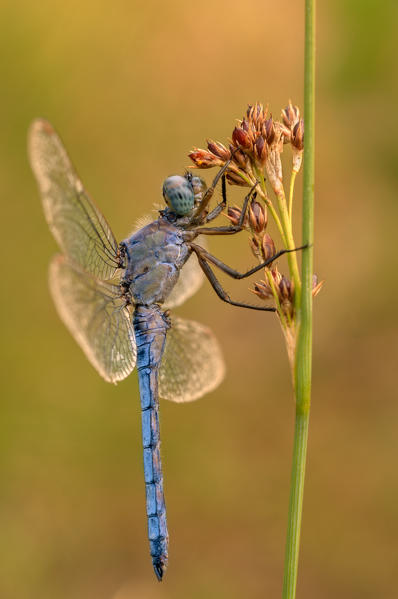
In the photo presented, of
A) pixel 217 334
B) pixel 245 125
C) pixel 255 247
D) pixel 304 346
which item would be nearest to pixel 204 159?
pixel 245 125

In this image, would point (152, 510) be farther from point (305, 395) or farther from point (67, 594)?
point (67, 594)

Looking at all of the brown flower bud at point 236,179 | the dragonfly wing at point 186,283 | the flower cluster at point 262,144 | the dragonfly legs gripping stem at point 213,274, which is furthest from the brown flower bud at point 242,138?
the dragonfly wing at point 186,283

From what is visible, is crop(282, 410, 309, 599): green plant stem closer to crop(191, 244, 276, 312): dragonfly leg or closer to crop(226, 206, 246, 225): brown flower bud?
crop(226, 206, 246, 225): brown flower bud

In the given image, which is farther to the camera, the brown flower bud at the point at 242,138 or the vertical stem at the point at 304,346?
the brown flower bud at the point at 242,138

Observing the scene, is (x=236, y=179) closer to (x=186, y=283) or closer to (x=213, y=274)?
(x=213, y=274)

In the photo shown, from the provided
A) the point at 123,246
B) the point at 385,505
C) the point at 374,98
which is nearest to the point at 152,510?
the point at 123,246

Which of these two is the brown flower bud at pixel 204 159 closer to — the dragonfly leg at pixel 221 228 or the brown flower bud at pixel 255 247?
the dragonfly leg at pixel 221 228
